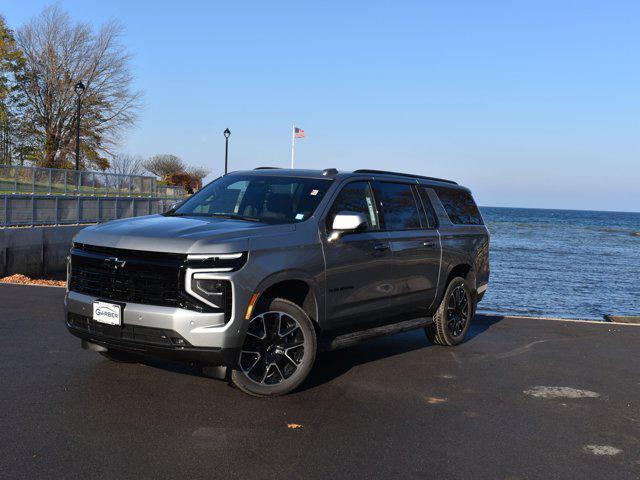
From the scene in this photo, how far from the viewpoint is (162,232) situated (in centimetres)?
572

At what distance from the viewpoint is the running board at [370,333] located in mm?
6543

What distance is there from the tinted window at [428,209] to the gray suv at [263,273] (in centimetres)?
3

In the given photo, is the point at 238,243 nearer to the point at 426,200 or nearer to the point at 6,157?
the point at 426,200

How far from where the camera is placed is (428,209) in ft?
26.6

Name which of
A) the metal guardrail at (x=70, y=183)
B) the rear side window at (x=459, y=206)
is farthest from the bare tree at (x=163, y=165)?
the rear side window at (x=459, y=206)

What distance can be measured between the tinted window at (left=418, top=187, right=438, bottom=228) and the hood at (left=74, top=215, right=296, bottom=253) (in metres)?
2.40

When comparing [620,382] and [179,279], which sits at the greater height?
[179,279]

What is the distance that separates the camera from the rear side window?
8.58 m

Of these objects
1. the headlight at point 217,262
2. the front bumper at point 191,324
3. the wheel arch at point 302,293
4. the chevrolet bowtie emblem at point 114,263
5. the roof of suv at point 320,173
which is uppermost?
the roof of suv at point 320,173

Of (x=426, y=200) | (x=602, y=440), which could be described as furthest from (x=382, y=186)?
(x=602, y=440)

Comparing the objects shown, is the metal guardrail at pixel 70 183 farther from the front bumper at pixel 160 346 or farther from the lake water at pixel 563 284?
the front bumper at pixel 160 346

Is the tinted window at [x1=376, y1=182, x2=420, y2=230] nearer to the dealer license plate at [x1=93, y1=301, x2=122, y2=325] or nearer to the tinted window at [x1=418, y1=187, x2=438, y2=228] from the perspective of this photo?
the tinted window at [x1=418, y1=187, x2=438, y2=228]

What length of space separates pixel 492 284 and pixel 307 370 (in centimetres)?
1929

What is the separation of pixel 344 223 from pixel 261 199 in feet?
3.12
